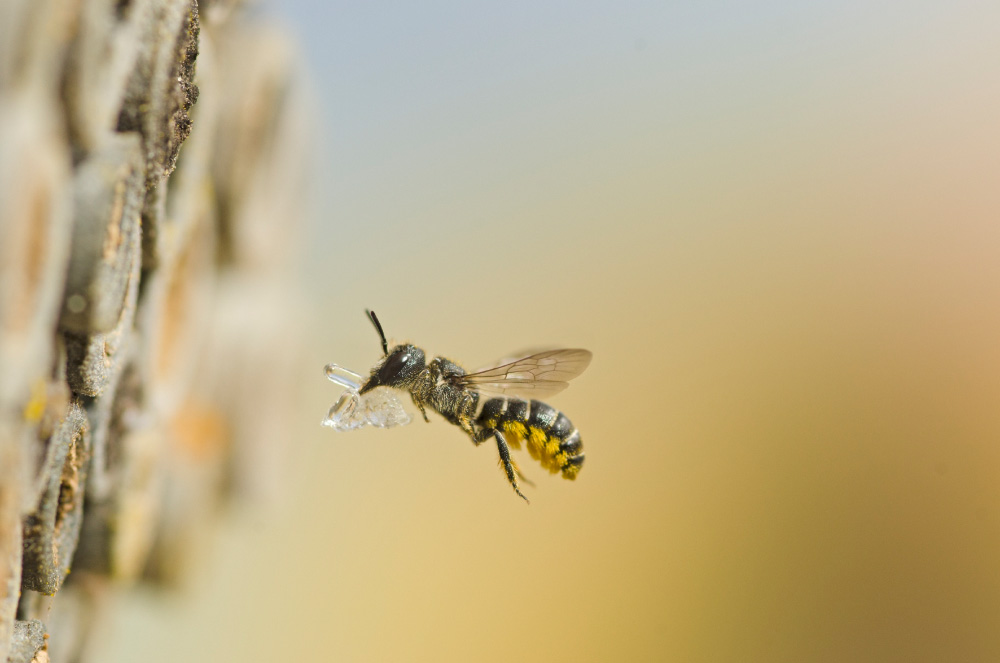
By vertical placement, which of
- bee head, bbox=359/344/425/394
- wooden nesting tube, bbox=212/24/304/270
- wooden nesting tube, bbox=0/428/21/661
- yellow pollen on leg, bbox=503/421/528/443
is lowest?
wooden nesting tube, bbox=0/428/21/661

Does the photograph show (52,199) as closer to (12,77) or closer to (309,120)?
(12,77)

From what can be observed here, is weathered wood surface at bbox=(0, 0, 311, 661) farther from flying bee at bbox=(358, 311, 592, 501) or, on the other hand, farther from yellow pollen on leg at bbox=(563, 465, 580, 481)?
yellow pollen on leg at bbox=(563, 465, 580, 481)

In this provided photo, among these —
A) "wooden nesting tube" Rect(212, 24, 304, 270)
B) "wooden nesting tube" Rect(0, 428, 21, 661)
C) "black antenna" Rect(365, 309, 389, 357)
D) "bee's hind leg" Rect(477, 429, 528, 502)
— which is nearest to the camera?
"wooden nesting tube" Rect(0, 428, 21, 661)

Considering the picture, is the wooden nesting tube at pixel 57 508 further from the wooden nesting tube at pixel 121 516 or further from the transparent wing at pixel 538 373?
the transparent wing at pixel 538 373

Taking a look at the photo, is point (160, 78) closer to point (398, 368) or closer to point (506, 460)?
point (398, 368)

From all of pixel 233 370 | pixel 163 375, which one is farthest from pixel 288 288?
pixel 163 375

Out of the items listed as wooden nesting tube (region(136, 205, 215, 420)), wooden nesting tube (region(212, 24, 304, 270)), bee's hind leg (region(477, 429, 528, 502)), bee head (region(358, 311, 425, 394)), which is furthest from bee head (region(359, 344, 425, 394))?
wooden nesting tube (region(212, 24, 304, 270))

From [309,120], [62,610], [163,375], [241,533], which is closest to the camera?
[62,610]

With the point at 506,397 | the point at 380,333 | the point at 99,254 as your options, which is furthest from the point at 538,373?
the point at 99,254

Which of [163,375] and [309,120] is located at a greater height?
[309,120]
